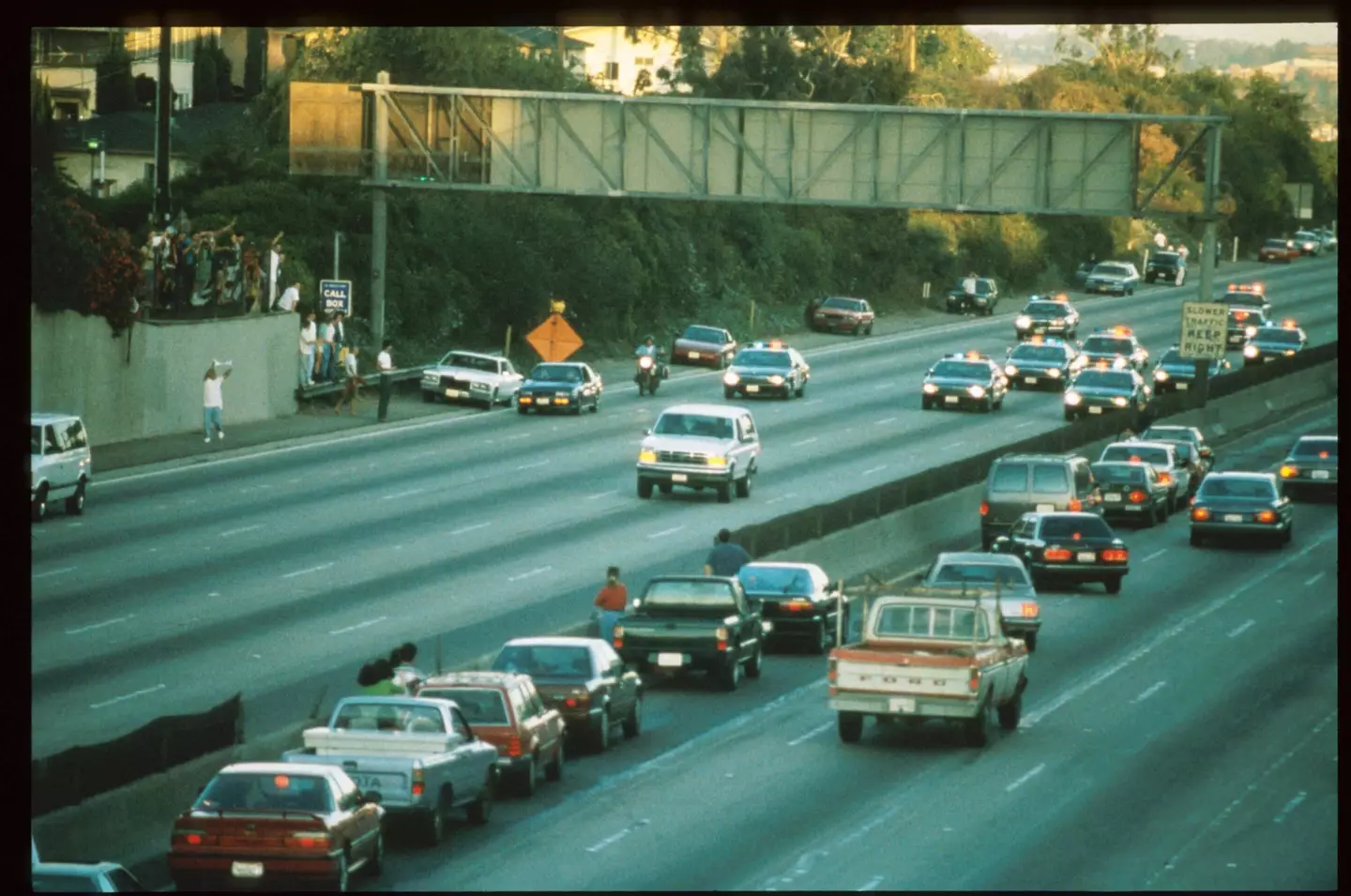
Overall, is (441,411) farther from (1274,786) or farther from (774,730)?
(1274,786)

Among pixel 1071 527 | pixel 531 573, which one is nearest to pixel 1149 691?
pixel 1071 527

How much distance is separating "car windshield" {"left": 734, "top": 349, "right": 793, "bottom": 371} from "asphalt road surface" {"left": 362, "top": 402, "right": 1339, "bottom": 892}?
1305 inches

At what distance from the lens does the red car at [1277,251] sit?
470ft

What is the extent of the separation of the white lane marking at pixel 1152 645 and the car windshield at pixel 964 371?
853 inches

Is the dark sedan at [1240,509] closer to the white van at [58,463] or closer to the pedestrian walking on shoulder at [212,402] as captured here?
the pedestrian walking on shoulder at [212,402]

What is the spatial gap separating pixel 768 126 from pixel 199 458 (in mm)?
16085

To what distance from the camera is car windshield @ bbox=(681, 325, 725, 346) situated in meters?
80.2

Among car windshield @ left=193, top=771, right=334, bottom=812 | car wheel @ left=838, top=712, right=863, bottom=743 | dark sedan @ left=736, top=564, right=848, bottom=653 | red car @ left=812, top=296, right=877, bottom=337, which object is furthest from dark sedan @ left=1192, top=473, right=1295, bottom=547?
red car @ left=812, top=296, right=877, bottom=337

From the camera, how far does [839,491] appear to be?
51.0 meters

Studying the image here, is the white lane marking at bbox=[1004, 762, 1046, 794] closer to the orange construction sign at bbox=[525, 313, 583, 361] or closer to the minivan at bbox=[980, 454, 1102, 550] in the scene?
the minivan at bbox=[980, 454, 1102, 550]

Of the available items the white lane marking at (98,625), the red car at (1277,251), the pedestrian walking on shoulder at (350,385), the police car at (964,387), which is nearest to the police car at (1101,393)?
the police car at (964,387)

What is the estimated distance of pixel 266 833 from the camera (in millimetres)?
18391

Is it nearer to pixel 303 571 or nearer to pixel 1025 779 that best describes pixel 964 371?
pixel 303 571

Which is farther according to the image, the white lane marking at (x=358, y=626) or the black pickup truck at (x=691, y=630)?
the white lane marking at (x=358, y=626)
